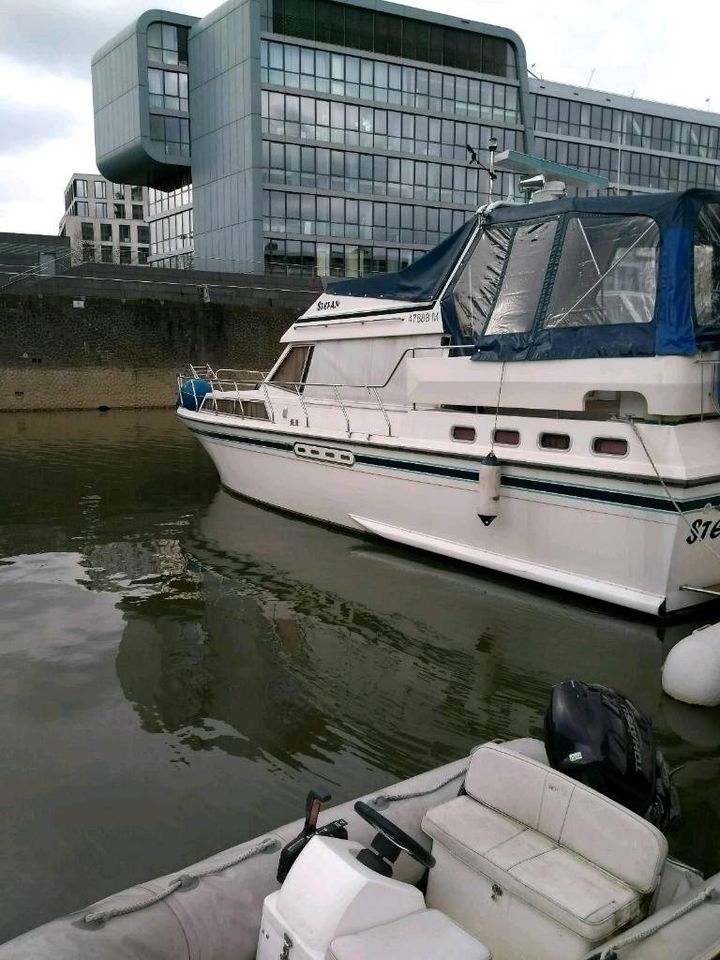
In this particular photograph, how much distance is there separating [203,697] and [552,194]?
6.98 m

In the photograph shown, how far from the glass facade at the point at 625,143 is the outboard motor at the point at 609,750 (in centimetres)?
4789

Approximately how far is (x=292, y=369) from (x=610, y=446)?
5.72 m

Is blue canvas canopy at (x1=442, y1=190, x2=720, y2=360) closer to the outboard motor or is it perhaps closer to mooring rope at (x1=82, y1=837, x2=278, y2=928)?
the outboard motor

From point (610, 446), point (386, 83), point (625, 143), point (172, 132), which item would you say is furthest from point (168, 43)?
point (610, 446)

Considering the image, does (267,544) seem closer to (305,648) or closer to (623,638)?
(305,648)

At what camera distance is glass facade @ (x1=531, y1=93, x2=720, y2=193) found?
4622 cm

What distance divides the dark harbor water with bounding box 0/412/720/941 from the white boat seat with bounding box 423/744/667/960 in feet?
4.88

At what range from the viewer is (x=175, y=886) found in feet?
9.39

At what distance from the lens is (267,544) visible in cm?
967

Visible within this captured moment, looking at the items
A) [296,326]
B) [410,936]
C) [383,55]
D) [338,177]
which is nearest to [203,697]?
[410,936]

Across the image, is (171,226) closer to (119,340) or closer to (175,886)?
(119,340)

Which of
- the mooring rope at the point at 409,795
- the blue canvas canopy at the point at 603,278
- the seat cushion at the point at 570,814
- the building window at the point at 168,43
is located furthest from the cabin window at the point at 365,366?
the building window at the point at 168,43

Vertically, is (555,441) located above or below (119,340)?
below

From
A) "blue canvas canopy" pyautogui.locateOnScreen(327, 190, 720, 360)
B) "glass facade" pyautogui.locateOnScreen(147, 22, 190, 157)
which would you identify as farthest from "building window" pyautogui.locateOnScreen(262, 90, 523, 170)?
"blue canvas canopy" pyautogui.locateOnScreen(327, 190, 720, 360)
